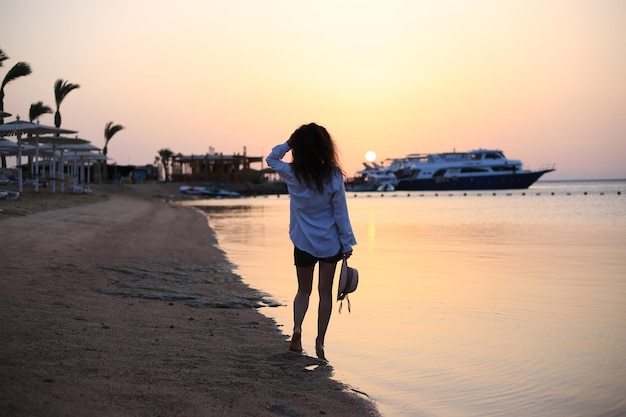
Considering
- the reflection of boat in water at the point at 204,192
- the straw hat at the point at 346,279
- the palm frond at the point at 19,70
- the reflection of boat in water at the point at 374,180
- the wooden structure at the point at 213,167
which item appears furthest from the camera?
the reflection of boat in water at the point at 374,180

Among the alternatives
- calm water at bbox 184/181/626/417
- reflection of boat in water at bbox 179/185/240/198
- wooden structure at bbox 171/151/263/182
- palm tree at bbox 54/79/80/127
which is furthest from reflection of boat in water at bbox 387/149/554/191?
calm water at bbox 184/181/626/417

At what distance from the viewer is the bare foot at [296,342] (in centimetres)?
565

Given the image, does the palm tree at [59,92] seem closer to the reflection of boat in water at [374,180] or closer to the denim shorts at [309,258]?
the denim shorts at [309,258]

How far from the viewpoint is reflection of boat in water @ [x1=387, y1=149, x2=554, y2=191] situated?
348 feet

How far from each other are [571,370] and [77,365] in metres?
3.71

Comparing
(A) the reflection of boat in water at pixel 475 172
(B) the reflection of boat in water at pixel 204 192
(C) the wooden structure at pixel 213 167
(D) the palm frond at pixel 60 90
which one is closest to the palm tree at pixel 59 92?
(D) the palm frond at pixel 60 90

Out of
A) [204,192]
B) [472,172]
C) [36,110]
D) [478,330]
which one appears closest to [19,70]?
[36,110]

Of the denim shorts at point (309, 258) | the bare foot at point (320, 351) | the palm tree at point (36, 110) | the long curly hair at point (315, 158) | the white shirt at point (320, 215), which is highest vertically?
the palm tree at point (36, 110)

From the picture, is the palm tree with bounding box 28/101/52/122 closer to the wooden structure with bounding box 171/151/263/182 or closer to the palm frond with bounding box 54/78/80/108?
the palm frond with bounding box 54/78/80/108

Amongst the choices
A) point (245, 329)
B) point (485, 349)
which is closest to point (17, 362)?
point (245, 329)

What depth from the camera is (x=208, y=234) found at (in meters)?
20.8

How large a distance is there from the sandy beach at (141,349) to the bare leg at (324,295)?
0.46ft

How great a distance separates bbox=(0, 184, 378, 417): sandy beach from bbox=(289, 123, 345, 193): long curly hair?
4.57 feet

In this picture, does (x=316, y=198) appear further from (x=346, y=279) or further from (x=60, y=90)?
(x=60, y=90)
